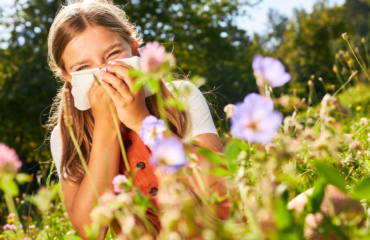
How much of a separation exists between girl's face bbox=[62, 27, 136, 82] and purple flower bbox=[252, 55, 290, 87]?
1189mm

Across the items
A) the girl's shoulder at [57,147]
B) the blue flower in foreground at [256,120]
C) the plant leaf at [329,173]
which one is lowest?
the girl's shoulder at [57,147]

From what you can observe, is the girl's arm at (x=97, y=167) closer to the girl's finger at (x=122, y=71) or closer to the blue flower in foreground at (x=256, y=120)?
the girl's finger at (x=122, y=71)

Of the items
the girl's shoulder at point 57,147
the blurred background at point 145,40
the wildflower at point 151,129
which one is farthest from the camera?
the blurred background at point 145,40

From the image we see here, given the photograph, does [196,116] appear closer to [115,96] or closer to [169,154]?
[115,96]

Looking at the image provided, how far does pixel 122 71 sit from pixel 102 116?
1.25 feet

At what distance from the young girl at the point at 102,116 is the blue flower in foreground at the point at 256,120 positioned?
793 mm

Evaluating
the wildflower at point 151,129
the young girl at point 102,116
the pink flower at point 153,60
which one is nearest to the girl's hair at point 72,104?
the young girl at point 102,116

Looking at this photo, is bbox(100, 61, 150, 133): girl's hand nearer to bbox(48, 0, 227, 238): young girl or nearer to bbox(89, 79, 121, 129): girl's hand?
bbox(48, 0, 227, 238): young girl

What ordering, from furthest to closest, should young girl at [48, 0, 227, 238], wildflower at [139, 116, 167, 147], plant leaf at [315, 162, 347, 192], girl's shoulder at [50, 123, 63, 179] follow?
1. girl's shoulder at [50, 123, 63, 179]
2. young girl at [48, 0, 227, 238]
3. wildflower at [139, 116, 167, 147]
4. plant leaf at [315, 162, 347, 192]

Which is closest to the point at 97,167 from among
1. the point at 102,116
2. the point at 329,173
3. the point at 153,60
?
the point at 102,116

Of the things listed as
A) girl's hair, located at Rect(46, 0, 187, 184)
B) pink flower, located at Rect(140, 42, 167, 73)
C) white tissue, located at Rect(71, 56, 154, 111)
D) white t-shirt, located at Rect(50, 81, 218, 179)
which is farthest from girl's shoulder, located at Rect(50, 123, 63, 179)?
pink flower, located at Rect(140, 42, 167, 73)

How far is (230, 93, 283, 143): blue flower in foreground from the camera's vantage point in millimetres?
362

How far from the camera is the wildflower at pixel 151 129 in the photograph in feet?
1.74

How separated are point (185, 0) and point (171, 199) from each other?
831cm
